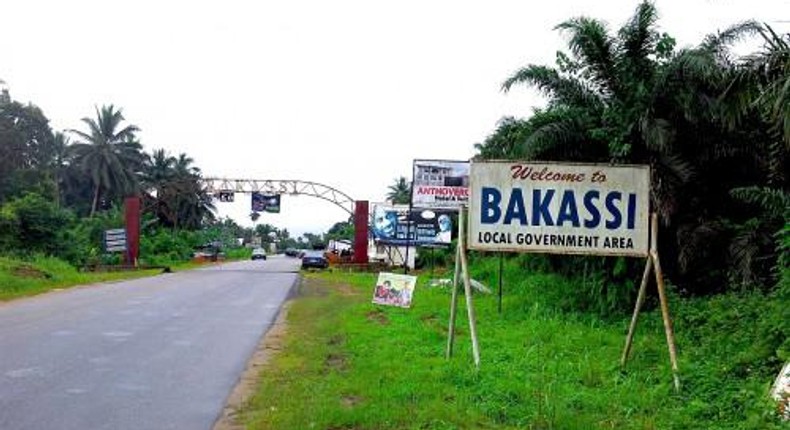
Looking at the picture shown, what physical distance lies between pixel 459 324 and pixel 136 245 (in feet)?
132

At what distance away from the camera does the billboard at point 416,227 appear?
143 feet

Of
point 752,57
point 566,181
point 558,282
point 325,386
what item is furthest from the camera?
point 558,282

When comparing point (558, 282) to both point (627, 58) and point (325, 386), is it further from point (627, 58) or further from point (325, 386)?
point (325, 386)

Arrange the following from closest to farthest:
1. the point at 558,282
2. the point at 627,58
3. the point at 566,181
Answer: the point at 566,181
the point at 627,58
the point at 558,282

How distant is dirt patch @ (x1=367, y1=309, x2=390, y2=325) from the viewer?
52.5 feet

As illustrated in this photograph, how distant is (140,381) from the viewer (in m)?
9.45

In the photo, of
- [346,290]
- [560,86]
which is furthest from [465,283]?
[346,290]

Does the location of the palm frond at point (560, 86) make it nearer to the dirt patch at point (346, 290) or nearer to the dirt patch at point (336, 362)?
the dirt patch at point (336, 362)

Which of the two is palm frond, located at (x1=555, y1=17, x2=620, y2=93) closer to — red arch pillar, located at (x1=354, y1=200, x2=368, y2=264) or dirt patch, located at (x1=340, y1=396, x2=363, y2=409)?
dirt patch, located at (x1=340, y1=396, x2=363, y2=409)

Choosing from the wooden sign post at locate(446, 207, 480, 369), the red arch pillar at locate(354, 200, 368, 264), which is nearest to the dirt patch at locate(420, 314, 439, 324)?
the wooden sign post at locate(446, 207, 480, 369)

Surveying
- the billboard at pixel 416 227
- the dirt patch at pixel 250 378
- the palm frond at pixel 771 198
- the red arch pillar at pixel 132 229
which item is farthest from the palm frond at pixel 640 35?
the red arch pillar at pixel 132 229

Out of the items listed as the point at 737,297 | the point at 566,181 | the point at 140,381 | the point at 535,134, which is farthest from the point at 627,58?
the point at 140,381

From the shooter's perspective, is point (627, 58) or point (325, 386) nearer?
point (325, 386)

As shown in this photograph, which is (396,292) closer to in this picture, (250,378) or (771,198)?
(250,378)
